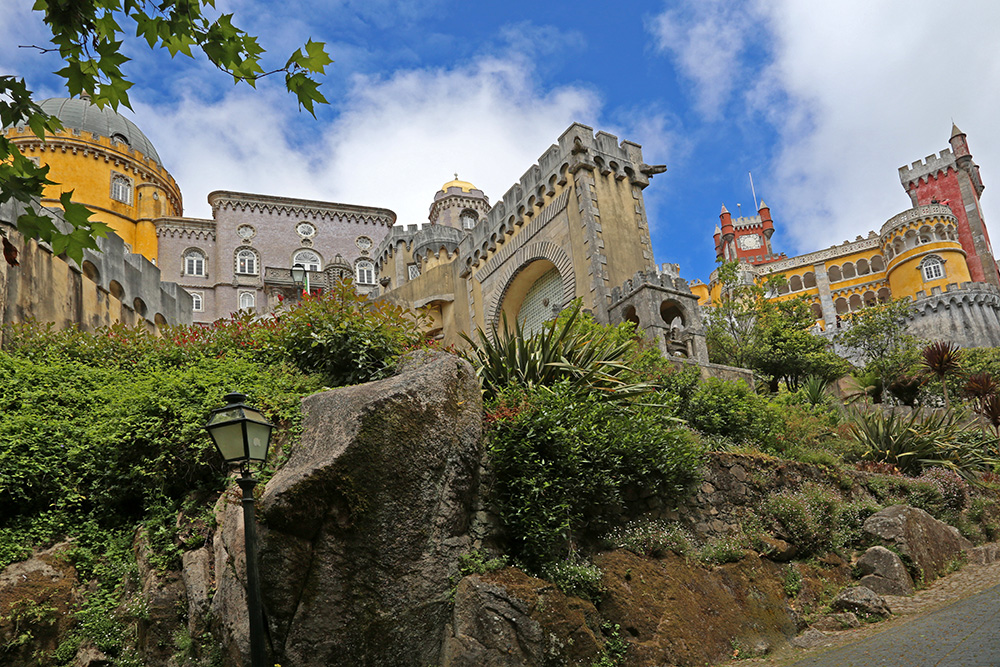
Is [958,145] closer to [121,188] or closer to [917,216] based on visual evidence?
[917,216]

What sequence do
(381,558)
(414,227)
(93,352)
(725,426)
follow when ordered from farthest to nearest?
1. (414,227)
2. (725,426)
3. (93,352)
4. (381,558)

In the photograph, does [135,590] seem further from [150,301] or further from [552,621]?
[150,301]

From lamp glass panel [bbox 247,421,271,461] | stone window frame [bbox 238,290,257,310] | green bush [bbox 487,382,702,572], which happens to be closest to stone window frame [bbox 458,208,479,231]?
stone window frame [bbox 238,290,257,310]

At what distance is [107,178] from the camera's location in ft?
135

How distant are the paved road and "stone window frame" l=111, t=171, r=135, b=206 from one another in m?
44.1

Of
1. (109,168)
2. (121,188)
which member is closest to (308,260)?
(121,188)

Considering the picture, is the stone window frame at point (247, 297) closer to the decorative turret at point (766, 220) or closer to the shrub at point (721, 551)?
the shrub at point (721, 551)

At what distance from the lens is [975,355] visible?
105 ft

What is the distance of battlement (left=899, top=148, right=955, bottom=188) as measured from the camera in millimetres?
61906

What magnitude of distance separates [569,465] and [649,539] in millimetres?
1542

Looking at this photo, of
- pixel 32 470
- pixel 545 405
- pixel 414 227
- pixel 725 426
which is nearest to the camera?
pixel 32 470

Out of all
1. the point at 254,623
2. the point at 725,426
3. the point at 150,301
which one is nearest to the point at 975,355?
the point at 725,426

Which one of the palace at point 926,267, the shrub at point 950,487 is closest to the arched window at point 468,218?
the palace at point 926,267

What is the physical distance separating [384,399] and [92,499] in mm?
4128
